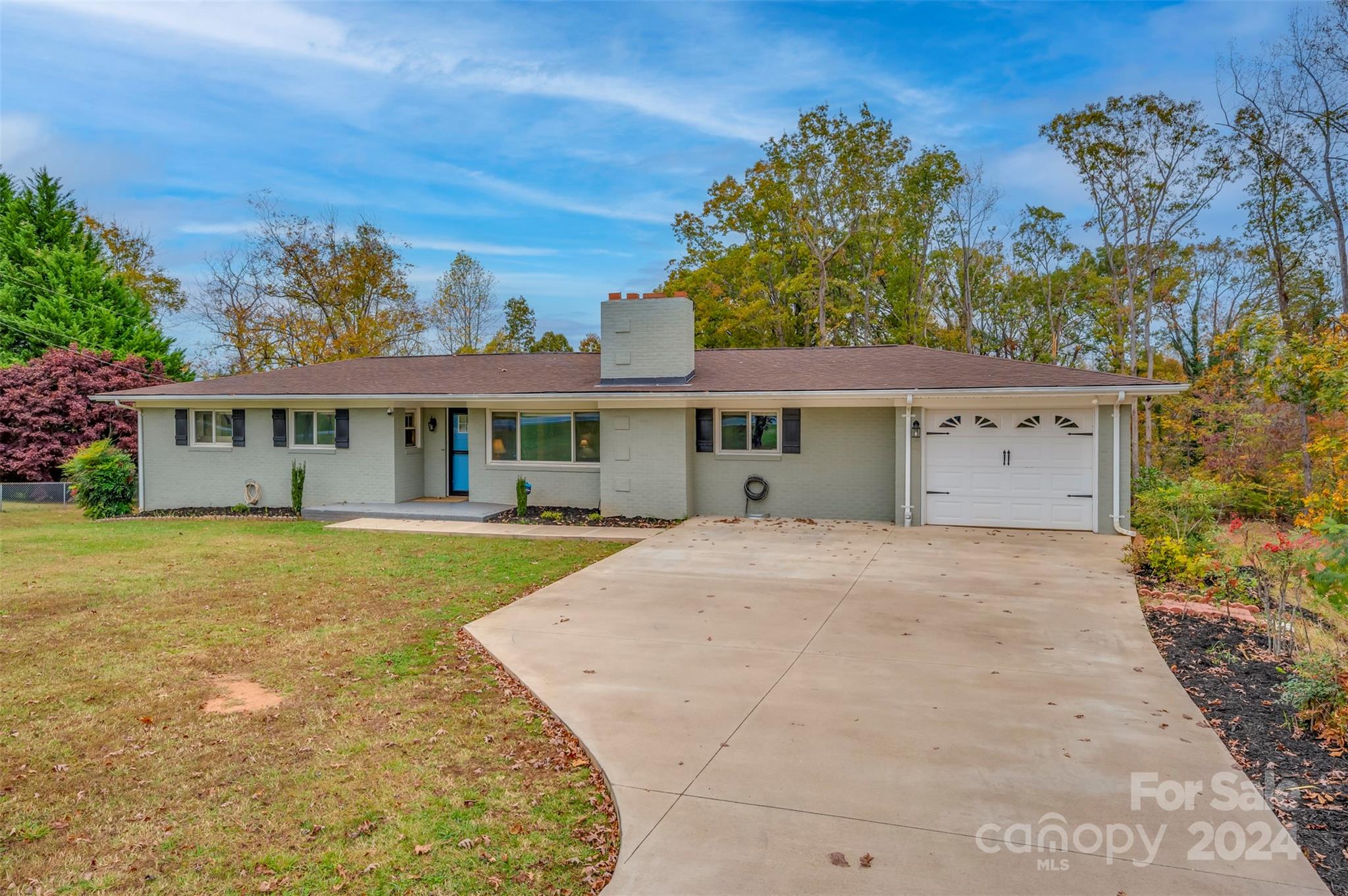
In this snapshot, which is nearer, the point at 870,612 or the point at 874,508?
the point at 870,612

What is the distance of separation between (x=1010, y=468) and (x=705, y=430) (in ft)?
17.2

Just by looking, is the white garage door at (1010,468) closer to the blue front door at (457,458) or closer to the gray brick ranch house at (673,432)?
the gray brick ranch house at (673,432)

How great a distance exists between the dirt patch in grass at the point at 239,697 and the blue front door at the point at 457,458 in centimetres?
1055

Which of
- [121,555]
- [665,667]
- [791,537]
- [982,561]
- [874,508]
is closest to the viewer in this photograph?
[665,667]

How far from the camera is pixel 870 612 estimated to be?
688cm

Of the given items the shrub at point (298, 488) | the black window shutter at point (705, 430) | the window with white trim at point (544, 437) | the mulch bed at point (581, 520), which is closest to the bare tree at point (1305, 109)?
the black window shutter at point (705, 430)

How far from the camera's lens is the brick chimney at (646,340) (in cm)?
1388

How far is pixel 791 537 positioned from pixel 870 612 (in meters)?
4.29

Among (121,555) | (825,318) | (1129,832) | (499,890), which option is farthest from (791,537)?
(825,318)

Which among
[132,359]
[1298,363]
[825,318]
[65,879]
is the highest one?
[825,318]

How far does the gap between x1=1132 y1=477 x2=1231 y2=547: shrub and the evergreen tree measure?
25647 mm

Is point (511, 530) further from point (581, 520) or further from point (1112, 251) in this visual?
point (1112, 251)

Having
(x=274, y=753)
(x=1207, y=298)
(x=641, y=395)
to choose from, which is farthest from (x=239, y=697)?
Answer: (x=1207, y=298)

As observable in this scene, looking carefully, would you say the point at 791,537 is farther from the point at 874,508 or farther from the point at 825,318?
the point at 825,318
